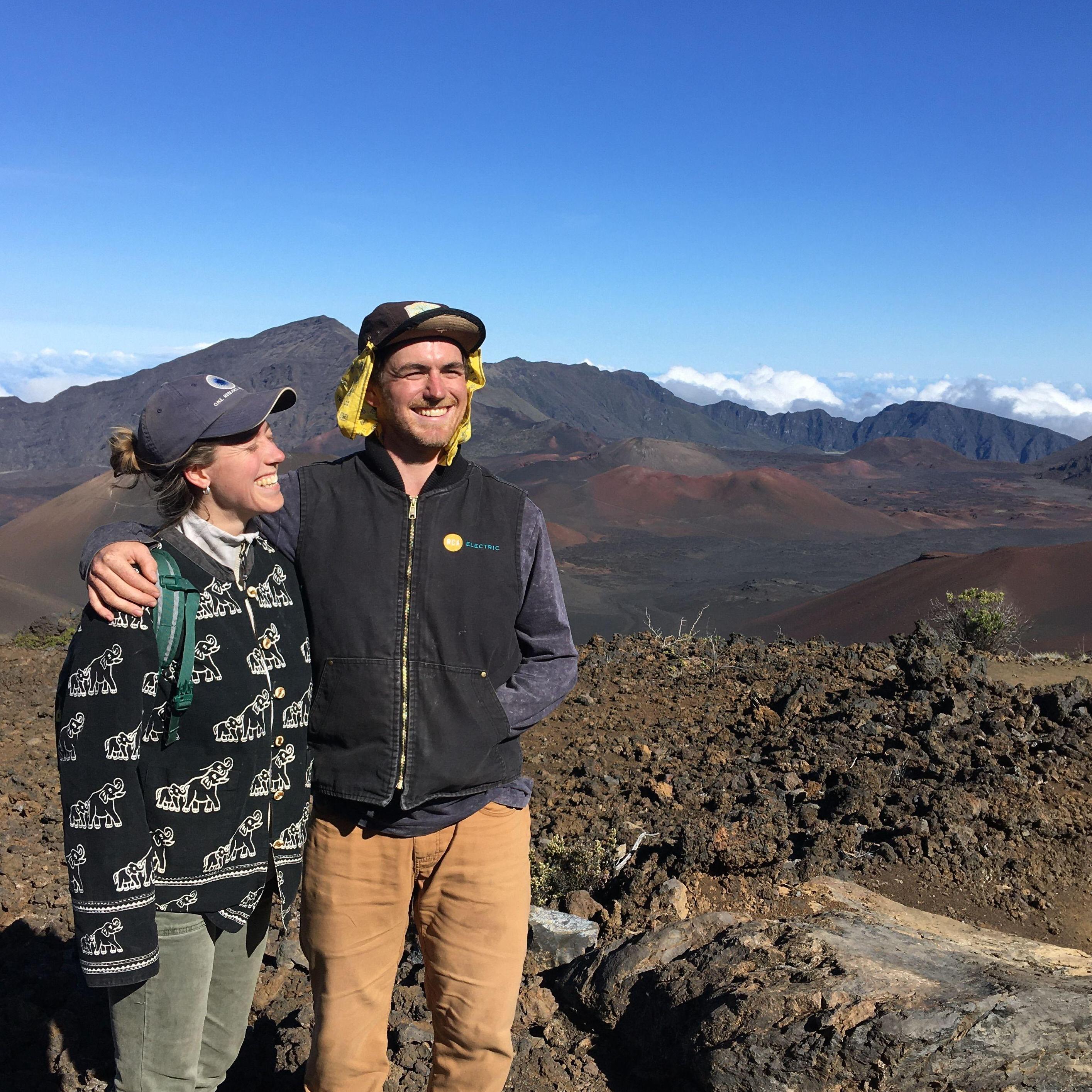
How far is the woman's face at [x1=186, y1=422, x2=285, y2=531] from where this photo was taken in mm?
1831

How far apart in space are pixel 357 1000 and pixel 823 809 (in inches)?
124

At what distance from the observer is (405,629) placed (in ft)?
6.52

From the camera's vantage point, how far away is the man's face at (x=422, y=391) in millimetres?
2012

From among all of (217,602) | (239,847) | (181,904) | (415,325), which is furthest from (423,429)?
(181,904)

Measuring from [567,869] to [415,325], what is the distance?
8.85 ft

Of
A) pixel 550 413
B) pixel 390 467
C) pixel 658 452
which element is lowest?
pixel 390 467

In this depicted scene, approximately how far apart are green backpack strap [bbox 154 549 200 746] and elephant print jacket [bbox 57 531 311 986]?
0.06 feet

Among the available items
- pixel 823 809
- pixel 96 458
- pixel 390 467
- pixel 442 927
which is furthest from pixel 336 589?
pixel 96 458

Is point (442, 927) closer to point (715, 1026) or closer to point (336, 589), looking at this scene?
point (336, 589)

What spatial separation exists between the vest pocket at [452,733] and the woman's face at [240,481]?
0.46 metres

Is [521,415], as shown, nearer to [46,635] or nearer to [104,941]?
[46,635]

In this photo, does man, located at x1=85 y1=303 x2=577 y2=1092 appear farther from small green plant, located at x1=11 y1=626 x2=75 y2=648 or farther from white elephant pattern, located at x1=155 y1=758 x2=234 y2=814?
small green plant, located at x1=11 y1=626 x2=75 y2=648

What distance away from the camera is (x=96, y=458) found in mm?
67875

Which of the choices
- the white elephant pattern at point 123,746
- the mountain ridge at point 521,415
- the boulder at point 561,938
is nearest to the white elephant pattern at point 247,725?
the white elephant pattern at point 123,746
